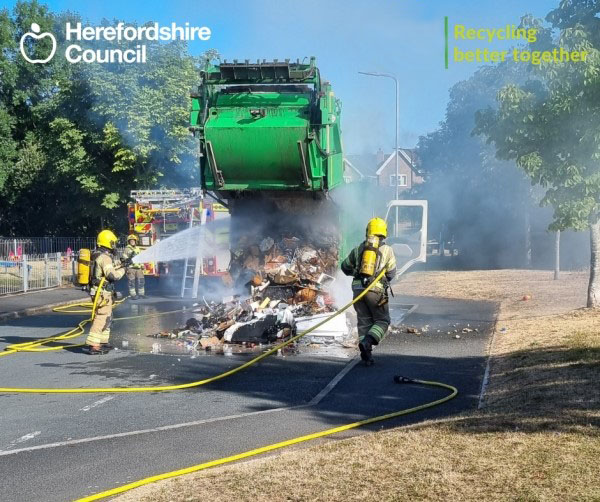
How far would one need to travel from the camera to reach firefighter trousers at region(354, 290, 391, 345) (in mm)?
9461

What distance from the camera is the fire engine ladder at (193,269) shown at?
19.0 metres

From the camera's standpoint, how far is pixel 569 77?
1171 centimetres

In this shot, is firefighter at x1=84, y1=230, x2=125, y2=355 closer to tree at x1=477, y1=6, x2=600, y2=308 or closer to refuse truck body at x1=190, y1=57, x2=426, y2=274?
refuse truck body at x1=190, y1=57, x2=426, y2=274

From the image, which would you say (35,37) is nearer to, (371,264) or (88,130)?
(88,130)

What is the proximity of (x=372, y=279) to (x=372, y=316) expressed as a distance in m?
0.47

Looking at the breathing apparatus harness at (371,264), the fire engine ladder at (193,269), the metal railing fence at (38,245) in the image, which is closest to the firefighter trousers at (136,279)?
the fire engine ladder at (193,269)

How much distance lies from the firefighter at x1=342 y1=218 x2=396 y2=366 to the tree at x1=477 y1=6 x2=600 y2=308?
13.2 ft

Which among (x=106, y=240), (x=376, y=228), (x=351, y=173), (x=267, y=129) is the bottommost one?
(x=106, y=240)

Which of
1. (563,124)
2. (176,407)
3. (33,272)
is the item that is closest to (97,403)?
(176,407)

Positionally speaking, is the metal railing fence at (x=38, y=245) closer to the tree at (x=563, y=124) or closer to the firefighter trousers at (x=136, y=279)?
the firefighter trousers at (x=136, y=279)

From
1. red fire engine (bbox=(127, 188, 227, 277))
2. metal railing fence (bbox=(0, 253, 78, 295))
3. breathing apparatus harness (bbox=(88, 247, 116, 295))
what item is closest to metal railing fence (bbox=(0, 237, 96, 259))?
metal railing fence (bbox=(0, 253, 78, 295))

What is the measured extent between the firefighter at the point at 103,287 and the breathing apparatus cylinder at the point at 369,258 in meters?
3.51

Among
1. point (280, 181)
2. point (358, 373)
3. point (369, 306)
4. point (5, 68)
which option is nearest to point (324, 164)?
point (280, 181)

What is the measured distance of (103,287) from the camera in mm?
10820
